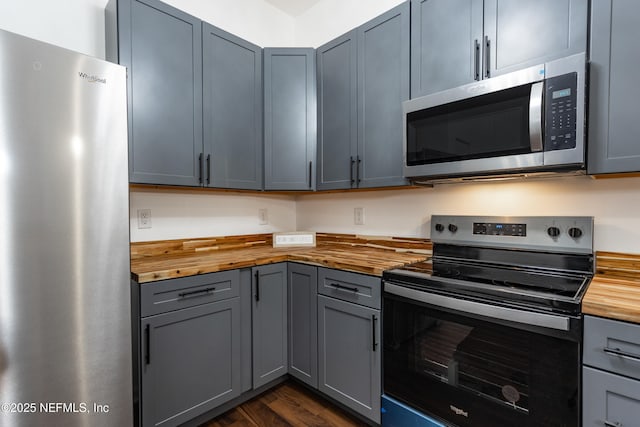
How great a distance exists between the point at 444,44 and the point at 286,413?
7.34 ft

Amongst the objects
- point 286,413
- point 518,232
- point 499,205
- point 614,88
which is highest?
point 614,88

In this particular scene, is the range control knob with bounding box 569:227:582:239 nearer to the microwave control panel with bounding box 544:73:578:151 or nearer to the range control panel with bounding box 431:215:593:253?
the range control panel with bounding box 431:215:593:253

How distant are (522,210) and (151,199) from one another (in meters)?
2.21

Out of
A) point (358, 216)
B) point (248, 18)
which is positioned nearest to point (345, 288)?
point (358, 216)

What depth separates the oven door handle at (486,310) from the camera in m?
1.05

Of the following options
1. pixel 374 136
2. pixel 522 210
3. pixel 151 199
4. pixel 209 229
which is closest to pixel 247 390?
pixel 209 229

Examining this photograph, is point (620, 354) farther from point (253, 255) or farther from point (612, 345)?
point (253, 255)

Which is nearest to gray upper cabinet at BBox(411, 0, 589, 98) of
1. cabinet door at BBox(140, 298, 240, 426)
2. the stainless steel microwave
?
the stainless steel microwave

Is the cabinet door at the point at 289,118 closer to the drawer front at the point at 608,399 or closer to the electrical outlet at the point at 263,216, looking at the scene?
the electrical outlet at the point at 263,216

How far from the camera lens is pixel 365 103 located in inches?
76.9

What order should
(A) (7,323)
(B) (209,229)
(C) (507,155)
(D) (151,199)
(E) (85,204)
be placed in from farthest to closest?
(B) (209,229) < (D) (151,199) < (C) (507,155) < (E) (85,204) < (A) (7,323)

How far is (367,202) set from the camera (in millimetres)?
2324

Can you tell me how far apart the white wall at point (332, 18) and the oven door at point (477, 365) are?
2013 mm

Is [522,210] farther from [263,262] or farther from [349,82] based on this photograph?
[263,262]
